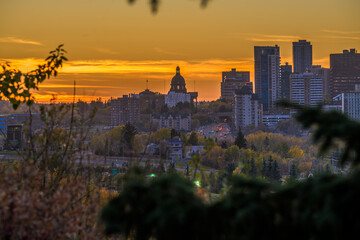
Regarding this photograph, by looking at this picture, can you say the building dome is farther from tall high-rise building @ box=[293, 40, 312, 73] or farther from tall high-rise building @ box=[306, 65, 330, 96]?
tall high-rise building @ box=[293, 40, 312, 73]

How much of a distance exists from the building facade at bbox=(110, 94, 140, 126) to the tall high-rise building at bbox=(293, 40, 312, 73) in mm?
79657

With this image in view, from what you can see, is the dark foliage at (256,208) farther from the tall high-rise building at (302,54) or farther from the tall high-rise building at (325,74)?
the tall high-rise building at (302,54)

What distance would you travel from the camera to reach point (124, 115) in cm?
11025

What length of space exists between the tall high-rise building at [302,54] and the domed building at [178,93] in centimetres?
4982

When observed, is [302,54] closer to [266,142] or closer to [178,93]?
[178,93]

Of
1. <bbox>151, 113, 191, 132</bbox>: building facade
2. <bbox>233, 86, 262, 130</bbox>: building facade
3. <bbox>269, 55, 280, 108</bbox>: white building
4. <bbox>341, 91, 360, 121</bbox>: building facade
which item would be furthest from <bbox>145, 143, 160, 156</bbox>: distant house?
<bbox>269, 55, 280, 108</bbox>: white building

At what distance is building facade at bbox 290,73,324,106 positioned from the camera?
443ft

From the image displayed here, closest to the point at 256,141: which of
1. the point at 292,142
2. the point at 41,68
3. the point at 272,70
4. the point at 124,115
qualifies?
the point at 292,142

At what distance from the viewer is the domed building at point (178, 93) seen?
129 metres

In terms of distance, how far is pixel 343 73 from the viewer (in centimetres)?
13975

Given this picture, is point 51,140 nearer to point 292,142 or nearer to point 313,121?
point 313,121

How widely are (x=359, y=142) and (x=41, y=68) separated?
4.44 metres

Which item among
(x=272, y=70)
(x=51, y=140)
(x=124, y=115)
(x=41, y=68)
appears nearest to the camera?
(x=51, y=140)

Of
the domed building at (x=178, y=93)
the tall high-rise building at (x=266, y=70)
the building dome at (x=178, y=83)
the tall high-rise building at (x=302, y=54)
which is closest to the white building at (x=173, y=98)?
the domed building at (x=178, y=93)
